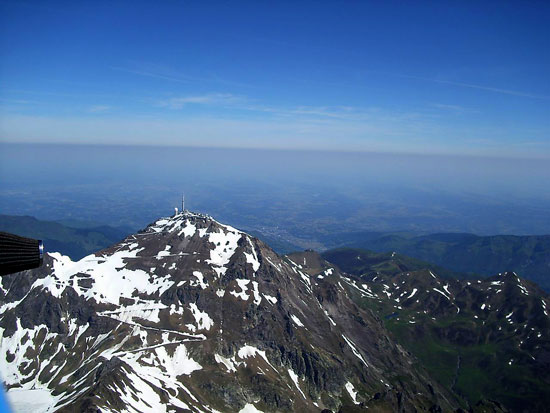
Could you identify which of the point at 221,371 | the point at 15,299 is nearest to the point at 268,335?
the point at 221,371

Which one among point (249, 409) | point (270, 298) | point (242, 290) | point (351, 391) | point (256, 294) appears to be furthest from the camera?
point (270, 298)

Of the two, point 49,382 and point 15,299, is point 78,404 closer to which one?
point 49,382

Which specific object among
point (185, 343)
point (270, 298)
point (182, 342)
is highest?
point (270, 298)

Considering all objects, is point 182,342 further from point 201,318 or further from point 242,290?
point 242,290

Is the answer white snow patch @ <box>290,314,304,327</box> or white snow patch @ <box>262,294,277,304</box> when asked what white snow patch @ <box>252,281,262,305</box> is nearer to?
white snow patch @ <box>262,294,277,304</box>

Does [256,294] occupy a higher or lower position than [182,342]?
higher

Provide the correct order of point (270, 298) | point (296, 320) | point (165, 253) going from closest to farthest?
point (296, 320), point (270, 298), point (165, 253)

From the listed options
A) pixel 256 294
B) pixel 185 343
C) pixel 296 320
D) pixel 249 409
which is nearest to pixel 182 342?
pixel 185 343

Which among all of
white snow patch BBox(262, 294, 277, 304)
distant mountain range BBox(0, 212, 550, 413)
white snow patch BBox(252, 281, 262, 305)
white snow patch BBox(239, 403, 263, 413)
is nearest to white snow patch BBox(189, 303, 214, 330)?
distant mountain range BBox(0, 212, 550, 413)
